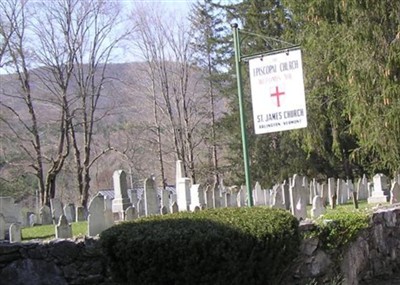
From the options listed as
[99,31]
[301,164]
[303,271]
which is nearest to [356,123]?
[303,271]

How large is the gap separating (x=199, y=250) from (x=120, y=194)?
10.1 meters

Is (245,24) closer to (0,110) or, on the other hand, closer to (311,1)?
(0,110)

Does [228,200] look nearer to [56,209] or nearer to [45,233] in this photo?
→ [56,209]

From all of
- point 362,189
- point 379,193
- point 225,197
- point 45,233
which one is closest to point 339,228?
point 45,233

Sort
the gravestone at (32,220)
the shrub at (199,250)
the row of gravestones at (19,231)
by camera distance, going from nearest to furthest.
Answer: the shrub at (199,250) < the row of gravestones at (19,231) < the gravestone at (32,220)

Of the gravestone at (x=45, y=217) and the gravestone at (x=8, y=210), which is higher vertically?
the gravestone at (x=8, y=210)

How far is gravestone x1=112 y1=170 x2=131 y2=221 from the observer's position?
47.7 ft

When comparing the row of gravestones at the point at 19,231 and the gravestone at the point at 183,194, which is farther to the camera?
the gravestone at the point at 183,194

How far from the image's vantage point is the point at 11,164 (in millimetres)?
33188

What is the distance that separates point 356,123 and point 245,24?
872 inches

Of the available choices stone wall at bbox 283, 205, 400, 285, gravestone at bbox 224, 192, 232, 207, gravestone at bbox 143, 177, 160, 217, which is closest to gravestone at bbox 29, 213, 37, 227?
gravestone at bbox 224, 192, 232, 207

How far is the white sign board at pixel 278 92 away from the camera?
687 centimetres

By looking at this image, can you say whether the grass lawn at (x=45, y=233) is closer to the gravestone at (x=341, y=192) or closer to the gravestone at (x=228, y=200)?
the gravestone at (x=228, y=200)

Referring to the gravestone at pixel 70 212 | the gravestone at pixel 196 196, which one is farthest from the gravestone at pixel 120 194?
the gravestone at pixel 70 212
